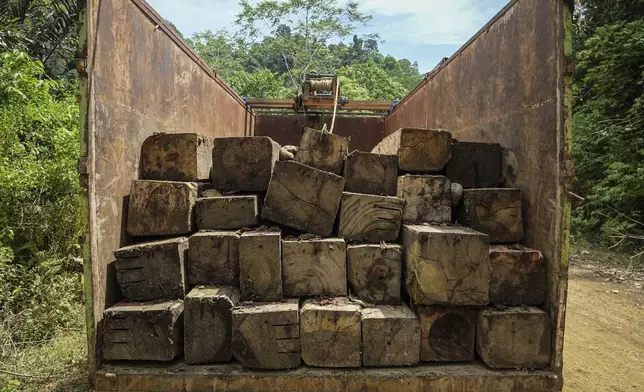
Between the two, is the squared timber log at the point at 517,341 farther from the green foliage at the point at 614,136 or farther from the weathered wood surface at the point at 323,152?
the green foliage at the point at 614,136

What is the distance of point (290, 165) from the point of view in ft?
7.29

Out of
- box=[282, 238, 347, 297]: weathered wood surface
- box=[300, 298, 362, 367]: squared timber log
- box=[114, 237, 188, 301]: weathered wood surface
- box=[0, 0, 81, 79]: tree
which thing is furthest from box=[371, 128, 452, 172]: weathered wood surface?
box=[0, 0, 81, 79]: tree

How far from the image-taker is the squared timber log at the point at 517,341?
1939 mm

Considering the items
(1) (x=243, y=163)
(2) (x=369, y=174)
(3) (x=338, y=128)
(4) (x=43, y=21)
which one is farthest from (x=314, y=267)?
(4) (x=43, y=21)

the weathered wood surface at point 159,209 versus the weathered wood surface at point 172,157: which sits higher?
the weathered wood surface at point 172,157

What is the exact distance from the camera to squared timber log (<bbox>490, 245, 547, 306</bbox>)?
6.59 ft

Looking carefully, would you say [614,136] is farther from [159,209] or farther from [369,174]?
[159,209]

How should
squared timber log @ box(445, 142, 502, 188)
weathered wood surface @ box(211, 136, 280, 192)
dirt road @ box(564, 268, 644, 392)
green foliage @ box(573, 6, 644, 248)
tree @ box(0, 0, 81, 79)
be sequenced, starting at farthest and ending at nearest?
1. tree @ box(0, 0, 81, 79)
2. green foliage @ box(573, 6, 644, 248)
3. dirt road @ box(564, 268, 644, 392)
4. squared timber log @ box(445, 142, 502, 188)
5. weathered wood surface @ box(211, 136, 280, 192)

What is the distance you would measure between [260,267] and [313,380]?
598mm

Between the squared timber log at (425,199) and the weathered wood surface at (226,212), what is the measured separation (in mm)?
878

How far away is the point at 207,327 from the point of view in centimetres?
196

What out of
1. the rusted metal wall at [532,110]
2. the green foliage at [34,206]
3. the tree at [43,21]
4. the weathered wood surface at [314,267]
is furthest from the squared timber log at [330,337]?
the tree at [43,21]

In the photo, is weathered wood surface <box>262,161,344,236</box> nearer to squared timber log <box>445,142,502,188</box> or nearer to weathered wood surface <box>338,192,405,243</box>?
weathered wood surface <box>338,192,405,243</box>

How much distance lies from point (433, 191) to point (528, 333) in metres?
0.86
